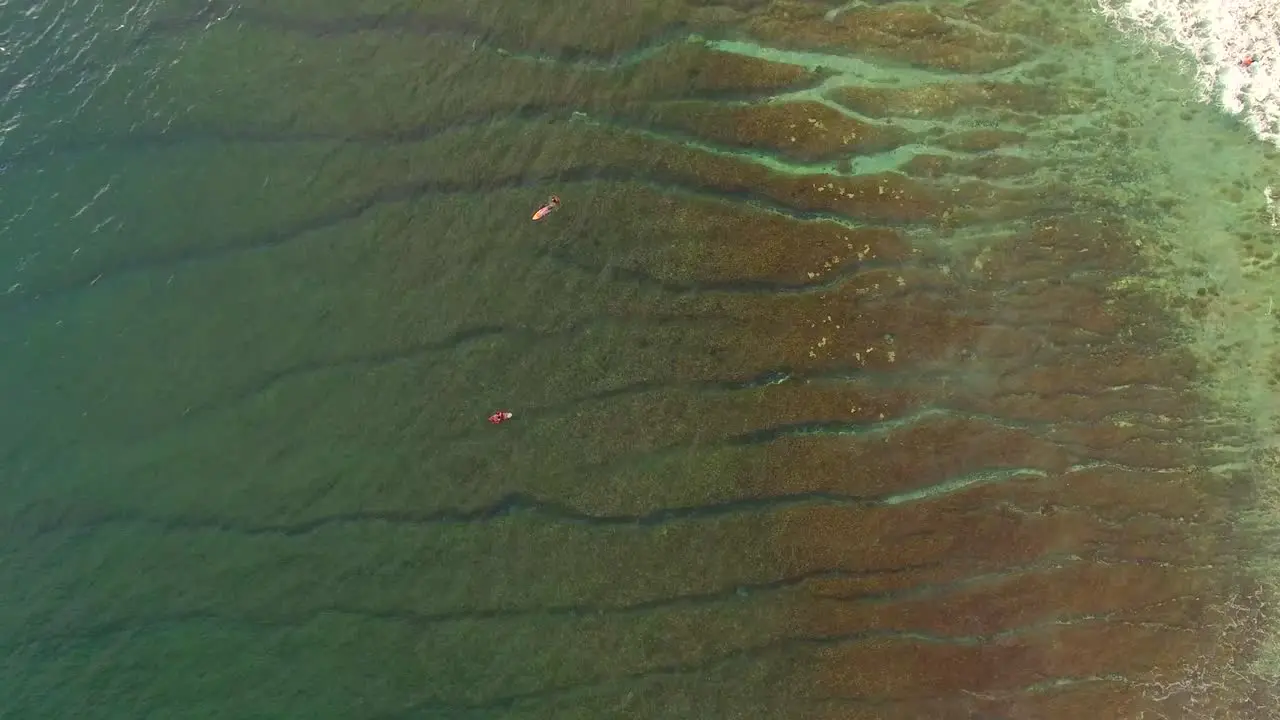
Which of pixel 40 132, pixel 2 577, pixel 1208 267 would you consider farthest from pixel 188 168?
pixel 1208 267

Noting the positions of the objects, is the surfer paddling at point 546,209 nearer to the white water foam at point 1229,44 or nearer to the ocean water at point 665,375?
the ocean water at point 665,375

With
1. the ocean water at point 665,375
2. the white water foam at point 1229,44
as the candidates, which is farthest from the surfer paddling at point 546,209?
the white water foam at point 1229,44

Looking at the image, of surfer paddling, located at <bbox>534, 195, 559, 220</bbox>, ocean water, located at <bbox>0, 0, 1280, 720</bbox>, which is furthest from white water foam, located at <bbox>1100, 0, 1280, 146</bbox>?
surfer paddling, located at <bbox>534, 195, 559, 220</bbox>

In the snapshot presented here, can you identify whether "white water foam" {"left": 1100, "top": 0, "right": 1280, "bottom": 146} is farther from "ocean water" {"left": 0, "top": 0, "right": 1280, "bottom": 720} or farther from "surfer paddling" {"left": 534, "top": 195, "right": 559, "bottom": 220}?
"surfer paddling" {"left": 534, "top": 195, "right": 559, "bottom": 220}

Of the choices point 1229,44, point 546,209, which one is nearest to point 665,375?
point 546,209

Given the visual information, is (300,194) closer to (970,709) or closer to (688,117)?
(688,117)

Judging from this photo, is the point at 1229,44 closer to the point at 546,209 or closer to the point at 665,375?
the point at 665,375
